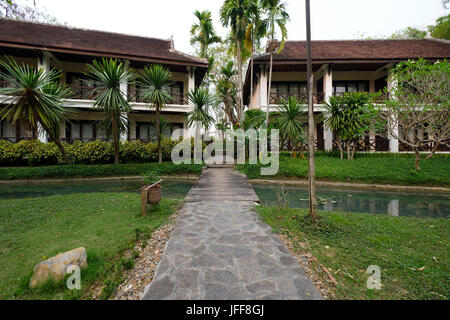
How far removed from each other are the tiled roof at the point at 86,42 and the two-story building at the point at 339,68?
17.0 feet

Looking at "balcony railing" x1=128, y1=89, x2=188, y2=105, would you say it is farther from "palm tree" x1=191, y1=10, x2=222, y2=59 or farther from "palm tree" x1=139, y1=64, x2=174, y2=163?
"palm tree" x1=191, y1=10, x2=222, y2=59

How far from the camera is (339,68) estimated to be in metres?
13.6

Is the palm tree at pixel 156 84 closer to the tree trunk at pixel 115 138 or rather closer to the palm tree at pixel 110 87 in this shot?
the palm tree at pixel 110 87

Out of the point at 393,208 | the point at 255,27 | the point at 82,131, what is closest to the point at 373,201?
the point at 393,208

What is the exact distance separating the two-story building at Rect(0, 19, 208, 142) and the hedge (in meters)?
1.18

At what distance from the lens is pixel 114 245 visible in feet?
8.68

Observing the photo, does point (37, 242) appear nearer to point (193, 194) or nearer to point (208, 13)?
point (193, 194)

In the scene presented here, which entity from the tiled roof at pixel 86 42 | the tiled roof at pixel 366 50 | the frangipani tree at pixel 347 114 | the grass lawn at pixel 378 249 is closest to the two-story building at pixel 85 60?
the tiled roof at pixel 86 42

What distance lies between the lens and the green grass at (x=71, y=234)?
6.20 feet

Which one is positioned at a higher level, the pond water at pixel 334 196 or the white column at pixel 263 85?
the white column at pixel 263 85

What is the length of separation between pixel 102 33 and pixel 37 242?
1619cm

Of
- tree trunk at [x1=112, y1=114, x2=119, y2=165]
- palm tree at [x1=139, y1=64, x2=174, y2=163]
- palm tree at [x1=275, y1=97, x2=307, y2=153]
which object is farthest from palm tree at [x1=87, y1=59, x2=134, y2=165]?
palm tree at [x1=275, y1=97, x2=307, y2=153]

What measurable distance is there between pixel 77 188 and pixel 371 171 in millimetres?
12222
